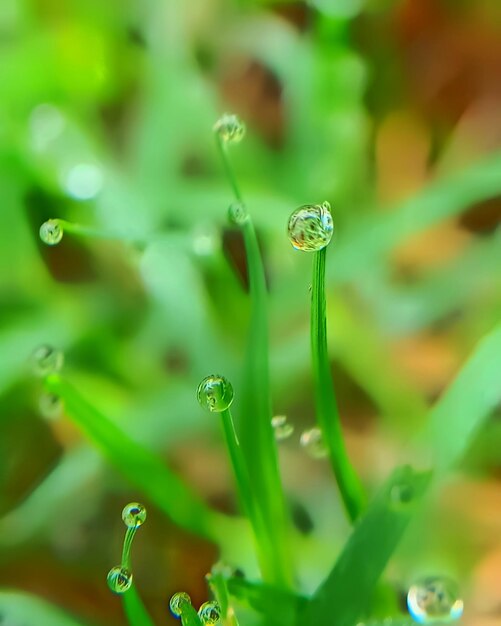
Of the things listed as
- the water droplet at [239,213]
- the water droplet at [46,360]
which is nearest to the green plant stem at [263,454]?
the water droplet at [239,213]

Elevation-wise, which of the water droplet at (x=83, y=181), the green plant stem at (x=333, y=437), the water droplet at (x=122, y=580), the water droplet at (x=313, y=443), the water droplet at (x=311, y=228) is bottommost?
the water droplet at (x=122, y=580)

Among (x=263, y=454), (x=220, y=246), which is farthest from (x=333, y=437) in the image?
(x=220, y=246)

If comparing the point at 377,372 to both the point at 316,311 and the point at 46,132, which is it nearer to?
the point at 316,311

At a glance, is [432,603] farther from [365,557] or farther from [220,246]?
[220,246]

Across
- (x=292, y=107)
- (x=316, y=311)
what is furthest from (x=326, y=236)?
(x=292, y=107)

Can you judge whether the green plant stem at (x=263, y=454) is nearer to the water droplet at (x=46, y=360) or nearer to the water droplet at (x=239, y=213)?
the water droplet at (x=239, y=213)
